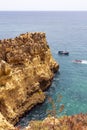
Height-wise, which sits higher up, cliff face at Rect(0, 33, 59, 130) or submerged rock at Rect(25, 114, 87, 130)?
submerged rock at Rect(25, 114, 87, 130)

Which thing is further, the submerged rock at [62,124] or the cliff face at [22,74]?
the cliff face at [22,74]

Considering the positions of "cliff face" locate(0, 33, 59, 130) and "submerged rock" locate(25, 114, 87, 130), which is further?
"cliff face" locate(0, 33, 59, 130)

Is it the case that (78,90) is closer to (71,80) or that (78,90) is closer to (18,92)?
(71,80)

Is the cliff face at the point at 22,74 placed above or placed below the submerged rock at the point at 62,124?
below

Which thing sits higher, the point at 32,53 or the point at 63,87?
the point at 32,53

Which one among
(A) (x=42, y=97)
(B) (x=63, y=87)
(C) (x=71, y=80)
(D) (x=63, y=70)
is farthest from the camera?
(D) (x=63, y=70)

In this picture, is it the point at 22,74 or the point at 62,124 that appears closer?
the point at 62,124

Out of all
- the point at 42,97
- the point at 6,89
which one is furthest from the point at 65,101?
the point at 6,89

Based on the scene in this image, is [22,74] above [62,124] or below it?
below
